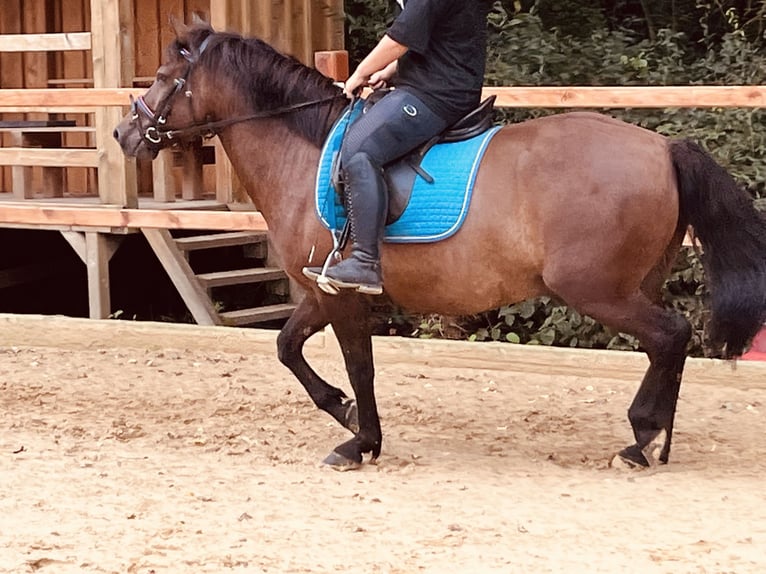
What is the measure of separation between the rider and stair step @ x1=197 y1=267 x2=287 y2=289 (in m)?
4.41

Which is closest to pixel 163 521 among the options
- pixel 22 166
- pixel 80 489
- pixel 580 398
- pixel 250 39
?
pixel 80 489

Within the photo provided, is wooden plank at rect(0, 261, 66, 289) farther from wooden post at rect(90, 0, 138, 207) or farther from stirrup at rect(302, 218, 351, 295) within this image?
stirrup at rect(302, 218, 351, 295)

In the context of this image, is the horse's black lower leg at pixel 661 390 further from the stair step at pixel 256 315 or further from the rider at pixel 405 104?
the stair step at pixel 256 315

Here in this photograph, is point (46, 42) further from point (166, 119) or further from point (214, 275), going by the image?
point (166, 119)

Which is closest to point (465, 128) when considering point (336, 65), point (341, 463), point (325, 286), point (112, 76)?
point (325, 286)

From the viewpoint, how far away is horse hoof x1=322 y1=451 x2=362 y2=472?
562 cm

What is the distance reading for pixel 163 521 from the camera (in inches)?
186

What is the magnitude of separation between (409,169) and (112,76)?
5.01 m

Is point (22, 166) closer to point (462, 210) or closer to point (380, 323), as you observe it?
point (380, 323)

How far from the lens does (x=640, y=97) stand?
7078mm

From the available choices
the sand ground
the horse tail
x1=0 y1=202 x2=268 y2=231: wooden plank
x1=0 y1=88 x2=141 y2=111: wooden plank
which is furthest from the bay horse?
x1=0 y1=88 x2=141 y2=111: wooden plank

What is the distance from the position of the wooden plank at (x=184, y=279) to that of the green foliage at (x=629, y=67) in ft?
4.96

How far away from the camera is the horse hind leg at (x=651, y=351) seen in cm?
530

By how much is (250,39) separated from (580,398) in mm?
2626
